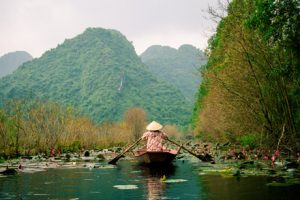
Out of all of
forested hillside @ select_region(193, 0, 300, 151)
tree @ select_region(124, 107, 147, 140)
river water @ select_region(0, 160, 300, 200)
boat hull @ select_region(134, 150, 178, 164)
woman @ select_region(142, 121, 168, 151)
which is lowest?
river water @ select_region(0, 160, 300, 200)

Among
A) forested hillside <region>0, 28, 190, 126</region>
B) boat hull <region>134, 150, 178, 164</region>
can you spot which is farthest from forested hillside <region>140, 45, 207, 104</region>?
boat hull <region>134, 150, 178, 164</region>

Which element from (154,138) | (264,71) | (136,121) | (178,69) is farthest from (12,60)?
(264,71)

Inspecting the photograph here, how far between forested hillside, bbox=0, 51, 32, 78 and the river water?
17236cm

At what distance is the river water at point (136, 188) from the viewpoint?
953 centimetres

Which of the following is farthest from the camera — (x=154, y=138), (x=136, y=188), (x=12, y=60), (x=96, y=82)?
(x=12, y=60)

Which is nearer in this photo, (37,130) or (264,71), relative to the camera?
(264,71)

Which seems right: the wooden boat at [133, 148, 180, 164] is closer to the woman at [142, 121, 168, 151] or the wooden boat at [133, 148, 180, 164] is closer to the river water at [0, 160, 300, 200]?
the woman at [142, 121, 168, 151]

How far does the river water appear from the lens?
375 inches

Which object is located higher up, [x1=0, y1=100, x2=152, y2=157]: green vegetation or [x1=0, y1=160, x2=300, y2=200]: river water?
[x1=0, y1=100, x2=152, y2=157]: green vegetation

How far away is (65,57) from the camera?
115000 millimetres

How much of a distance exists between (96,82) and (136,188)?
8824 centimetres

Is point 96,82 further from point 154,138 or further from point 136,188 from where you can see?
point 136,188

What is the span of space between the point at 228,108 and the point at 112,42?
109227 millimetres

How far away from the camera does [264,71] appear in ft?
55.5
